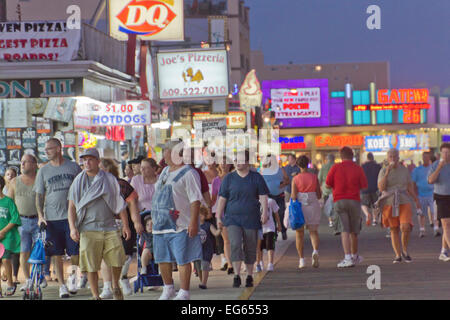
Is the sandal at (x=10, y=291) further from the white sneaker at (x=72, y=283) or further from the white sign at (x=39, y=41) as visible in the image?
the white sign at (x=39, y=41)

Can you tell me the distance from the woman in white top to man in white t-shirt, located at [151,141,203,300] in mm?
2287

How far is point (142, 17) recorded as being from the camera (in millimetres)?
24938

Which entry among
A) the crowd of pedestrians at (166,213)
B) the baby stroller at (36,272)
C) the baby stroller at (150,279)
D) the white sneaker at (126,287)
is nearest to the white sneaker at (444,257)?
the crowd of pedestrians at (166,213)

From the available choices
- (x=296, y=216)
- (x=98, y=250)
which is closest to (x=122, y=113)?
(x=296, y=216)

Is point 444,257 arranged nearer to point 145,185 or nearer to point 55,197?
point 145,185

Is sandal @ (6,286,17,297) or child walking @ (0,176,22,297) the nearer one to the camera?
child walking @ (0,176,22,297)

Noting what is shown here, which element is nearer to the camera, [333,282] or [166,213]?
[166,213]

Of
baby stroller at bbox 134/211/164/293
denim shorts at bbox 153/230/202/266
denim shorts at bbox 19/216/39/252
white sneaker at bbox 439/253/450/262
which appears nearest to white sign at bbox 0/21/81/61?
denim shorts at bbox 19/216/39/252

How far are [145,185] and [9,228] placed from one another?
2235 millimetres

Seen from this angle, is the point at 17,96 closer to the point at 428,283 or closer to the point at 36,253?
the point at 36,253

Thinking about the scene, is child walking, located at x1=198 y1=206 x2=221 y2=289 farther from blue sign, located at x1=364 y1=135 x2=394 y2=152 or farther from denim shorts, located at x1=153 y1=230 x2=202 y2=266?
blue sign, located at x1=364 y1=135 x2=394 y2=152

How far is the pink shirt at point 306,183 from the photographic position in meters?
15.6

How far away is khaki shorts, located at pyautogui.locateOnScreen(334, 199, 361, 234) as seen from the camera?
15.4 m

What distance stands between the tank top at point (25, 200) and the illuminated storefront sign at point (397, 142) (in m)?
65.5
